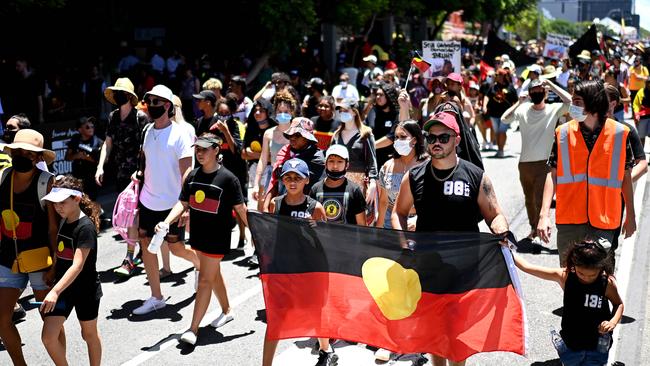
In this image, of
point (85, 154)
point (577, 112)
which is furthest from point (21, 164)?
point (85, 154)

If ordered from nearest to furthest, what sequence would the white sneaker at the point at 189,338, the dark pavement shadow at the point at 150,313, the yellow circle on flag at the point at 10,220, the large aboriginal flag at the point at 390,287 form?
the large aboriginal flag at the point at 390,287, the yellow circle on flag at the point at 10,220, the white sneaker at the point at 189,338, the dark pavement shadow at the point at 150,313

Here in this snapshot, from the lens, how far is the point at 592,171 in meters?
6.82

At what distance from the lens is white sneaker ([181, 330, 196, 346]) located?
730cm

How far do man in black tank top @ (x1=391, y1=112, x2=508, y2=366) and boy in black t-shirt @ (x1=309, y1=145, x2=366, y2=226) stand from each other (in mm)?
1218

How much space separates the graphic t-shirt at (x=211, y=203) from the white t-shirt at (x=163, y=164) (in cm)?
87

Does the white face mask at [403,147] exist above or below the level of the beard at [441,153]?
below

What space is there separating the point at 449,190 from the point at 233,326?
281 cm

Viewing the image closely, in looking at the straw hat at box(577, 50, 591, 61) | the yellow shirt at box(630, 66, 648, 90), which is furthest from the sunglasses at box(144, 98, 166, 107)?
the straw hat at box(577, 50, 591, 61)

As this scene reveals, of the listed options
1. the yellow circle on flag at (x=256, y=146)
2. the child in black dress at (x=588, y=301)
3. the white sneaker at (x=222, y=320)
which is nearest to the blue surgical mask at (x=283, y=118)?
the yellow circle on flag at (x=256, y=146)

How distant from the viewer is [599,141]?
6770 millimetres

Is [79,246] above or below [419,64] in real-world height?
below

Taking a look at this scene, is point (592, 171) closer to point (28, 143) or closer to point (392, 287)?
point (392, 287)

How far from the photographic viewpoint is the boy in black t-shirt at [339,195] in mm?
7082

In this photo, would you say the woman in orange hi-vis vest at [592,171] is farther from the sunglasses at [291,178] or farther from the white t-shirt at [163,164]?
the white t-shirt at [163,164]
